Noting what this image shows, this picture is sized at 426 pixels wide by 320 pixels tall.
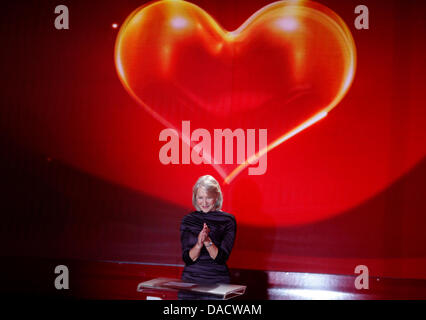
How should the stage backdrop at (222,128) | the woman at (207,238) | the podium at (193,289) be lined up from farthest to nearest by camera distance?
1. the stage backdrop at (222,128)
2. the woman at (207,238)
3. the podium at (193,289)

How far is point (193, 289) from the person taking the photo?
6.83 feet

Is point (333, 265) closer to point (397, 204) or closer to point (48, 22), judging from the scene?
point (397, 204)

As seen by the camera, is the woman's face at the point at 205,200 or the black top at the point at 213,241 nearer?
the black top at the point at 213,241

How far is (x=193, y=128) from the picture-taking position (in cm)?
364

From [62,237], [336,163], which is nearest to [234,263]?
[336,163]

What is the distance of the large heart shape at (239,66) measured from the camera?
3510mm

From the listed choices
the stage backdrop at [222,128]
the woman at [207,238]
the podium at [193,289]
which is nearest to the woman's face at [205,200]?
the woman at [207,238]

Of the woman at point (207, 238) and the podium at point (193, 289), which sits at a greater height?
the woman at point (207, 238)

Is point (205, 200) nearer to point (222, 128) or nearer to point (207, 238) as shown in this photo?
point (207, 238)

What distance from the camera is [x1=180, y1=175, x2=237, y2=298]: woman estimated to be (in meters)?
2.38

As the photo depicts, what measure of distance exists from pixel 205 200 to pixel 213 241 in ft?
0.77

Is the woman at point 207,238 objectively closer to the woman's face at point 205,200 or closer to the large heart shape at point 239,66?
the woman's face at point 205,200

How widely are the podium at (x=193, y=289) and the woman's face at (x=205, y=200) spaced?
47cm

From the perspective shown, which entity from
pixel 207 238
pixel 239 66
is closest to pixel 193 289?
pixel 207 238
